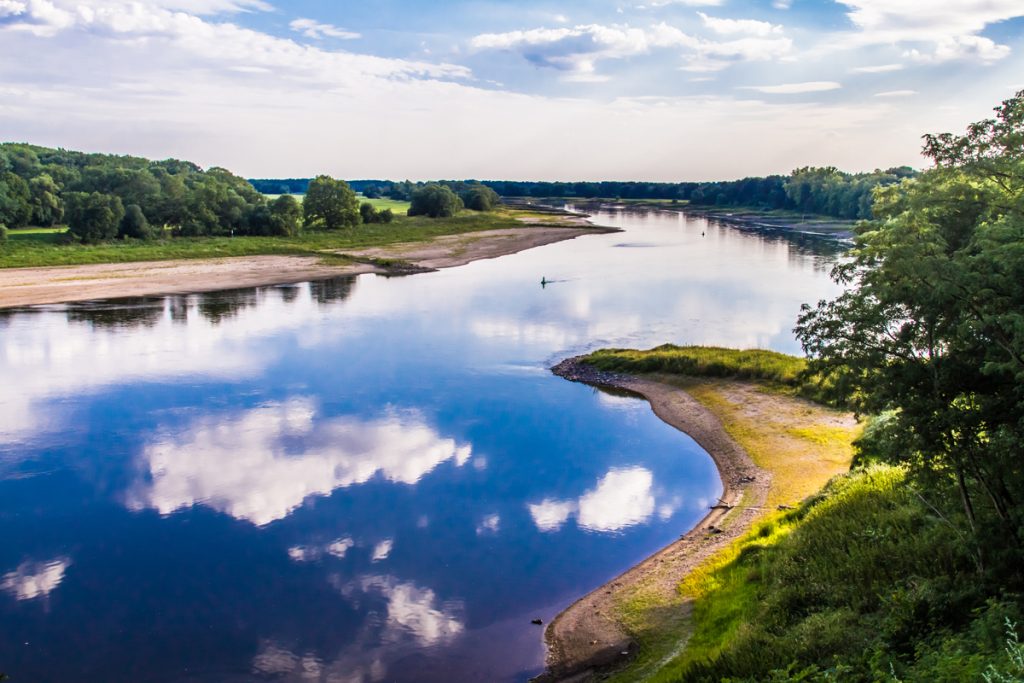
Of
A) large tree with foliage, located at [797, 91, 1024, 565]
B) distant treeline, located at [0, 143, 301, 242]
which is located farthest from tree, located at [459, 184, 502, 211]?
large tree with foliage, located at [797, 91, 1024, 565]

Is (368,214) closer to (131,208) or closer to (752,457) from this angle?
(131,208)

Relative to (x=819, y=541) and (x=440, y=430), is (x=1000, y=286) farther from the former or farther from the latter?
(x=440, y=430)

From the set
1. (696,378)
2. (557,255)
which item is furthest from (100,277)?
(696,378)

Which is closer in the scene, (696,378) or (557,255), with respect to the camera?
(696,378)

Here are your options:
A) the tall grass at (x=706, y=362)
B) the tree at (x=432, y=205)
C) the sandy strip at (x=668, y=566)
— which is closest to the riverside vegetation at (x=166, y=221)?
the tree at (x=432, y=205)

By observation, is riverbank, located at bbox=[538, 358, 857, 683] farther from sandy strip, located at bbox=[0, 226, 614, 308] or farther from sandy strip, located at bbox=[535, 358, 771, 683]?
sandy strip, located at bbox=[0, 226, 614, 308]
